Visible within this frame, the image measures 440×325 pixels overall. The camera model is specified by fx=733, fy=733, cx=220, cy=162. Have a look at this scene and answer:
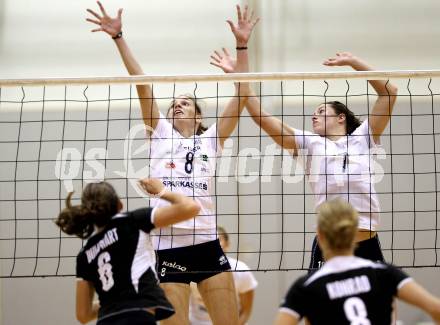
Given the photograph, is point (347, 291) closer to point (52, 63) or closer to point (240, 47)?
point (240, 47)

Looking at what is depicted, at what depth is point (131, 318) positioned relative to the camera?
3348 mm

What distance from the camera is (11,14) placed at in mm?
7711

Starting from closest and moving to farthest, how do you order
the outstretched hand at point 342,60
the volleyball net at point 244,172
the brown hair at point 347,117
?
1. the outstretched hand at point 342,60
2. the brown hair at point 347,117
3. the volleyball net at point 244,172

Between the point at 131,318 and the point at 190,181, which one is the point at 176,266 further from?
the point at 131,318

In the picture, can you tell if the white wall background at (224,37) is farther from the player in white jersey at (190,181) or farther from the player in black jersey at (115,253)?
the player in black jersey at (115,253)

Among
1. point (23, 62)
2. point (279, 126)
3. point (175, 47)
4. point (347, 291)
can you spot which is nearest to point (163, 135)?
point (279, 126)

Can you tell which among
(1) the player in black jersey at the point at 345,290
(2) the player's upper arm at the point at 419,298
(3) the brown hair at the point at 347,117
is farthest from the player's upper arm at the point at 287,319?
(3) the brown hair at the point at 347,117

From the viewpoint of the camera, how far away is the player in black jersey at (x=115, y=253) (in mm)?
3418

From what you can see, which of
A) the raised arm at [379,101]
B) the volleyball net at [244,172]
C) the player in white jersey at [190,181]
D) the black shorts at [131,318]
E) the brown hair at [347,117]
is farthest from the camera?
the volleyball net at [244,172]

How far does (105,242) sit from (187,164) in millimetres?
1511

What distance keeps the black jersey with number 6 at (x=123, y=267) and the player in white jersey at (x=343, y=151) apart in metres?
1.65

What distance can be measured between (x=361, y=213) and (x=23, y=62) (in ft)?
14.4

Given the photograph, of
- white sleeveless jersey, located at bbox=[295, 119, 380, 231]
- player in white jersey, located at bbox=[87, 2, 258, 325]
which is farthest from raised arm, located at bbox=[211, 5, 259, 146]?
white sleeveless jersey, located at bbox=[295, 119, 380, 231]

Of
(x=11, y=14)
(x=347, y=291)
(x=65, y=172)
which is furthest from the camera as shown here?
(x=11, y=14)
